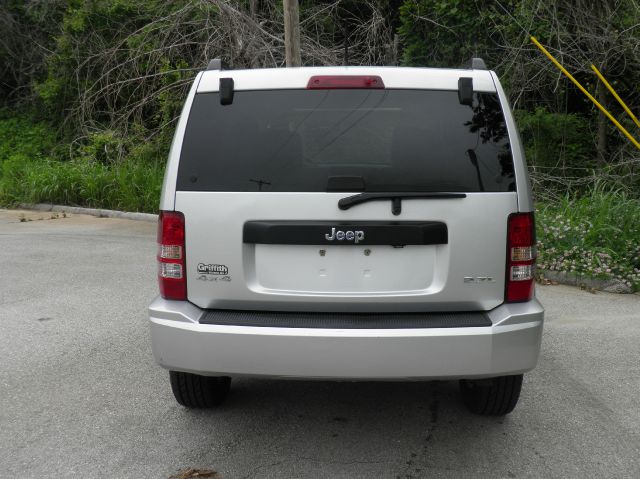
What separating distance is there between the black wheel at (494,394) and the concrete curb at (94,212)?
1007 cm

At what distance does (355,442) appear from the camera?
3.90m

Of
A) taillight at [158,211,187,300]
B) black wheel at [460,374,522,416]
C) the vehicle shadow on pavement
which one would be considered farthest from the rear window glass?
the vehicle shadow on pavement

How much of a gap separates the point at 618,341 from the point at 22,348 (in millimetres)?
4738

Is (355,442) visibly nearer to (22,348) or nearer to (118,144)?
(22,348)

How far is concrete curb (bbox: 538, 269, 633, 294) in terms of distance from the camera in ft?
27.3

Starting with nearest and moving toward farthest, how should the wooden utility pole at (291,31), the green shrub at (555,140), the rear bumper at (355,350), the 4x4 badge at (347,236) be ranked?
the rear bumper at (355,350)
the 4x4 badge at (347,236)
the wooden utility pole at (291,31)
the green shrub at (555,140)

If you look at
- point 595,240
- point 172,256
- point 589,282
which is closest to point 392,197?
point 172,256

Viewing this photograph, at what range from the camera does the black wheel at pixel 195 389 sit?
409 centimetres

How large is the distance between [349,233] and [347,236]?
2 centimetres

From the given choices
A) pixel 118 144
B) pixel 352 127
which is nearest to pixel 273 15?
pixel 118 144

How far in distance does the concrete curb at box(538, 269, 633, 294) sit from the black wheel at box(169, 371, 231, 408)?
5429mm

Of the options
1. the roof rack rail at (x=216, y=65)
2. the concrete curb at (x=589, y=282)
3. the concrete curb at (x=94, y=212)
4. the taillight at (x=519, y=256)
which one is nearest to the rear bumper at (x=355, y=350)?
the taillight at (x=519, y=256)

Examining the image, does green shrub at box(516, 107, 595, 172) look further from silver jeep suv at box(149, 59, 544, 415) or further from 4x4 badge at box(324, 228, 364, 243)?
4x4 badge at box(324, 228, 364, 243)

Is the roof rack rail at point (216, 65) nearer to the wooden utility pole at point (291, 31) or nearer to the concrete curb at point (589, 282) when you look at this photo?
the concrete curb at point (589, 282)
